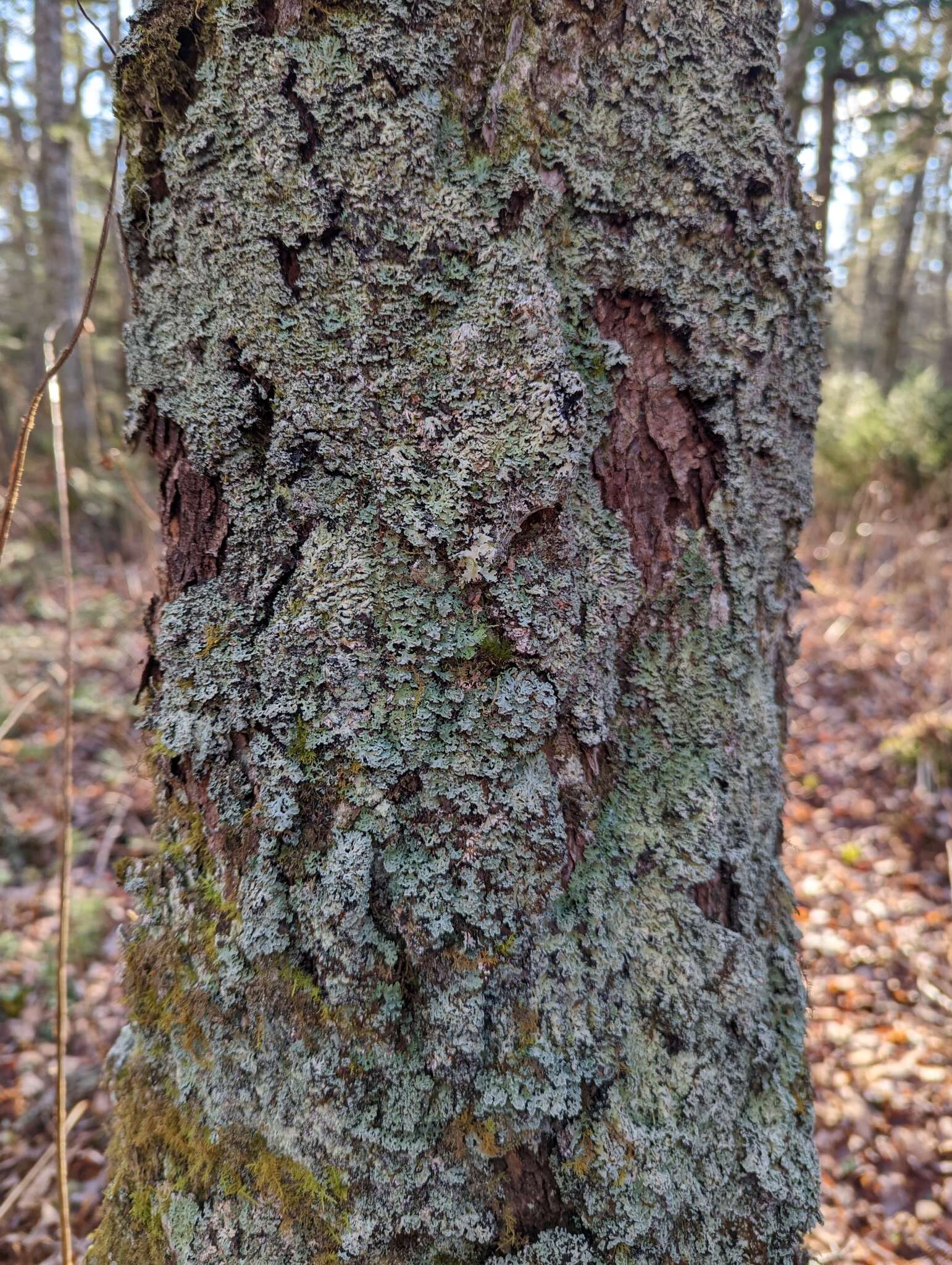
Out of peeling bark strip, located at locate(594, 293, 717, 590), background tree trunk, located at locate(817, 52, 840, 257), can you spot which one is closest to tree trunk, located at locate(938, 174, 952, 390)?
background tree trunk, located at locate(817, 52, 840, 257)

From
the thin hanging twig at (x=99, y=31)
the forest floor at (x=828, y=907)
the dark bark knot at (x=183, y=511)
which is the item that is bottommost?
the forest floor at (x=828, y=907)

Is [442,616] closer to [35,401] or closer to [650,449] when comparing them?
[650,449]

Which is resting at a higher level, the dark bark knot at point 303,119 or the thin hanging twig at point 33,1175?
the dark bark knot at point 303,119

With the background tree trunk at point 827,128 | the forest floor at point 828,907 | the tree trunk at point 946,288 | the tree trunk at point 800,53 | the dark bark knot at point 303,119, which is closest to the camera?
the dark bark knot at point 303,119

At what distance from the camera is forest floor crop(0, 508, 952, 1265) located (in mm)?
1932

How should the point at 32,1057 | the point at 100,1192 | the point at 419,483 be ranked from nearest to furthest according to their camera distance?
the point at 419,483, the point at 100,1192, the point at 32,1057

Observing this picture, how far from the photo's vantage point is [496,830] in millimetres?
881

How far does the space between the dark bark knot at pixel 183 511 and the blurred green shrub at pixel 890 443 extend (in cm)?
887

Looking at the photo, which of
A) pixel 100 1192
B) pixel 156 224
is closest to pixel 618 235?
pixel 156 224

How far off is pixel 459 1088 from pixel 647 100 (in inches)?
49.2

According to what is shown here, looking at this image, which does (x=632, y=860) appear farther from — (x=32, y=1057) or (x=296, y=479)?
(x=32, y=1057)

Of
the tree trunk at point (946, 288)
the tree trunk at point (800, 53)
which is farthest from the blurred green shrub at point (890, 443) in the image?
the tree trunk at point (946, 288)

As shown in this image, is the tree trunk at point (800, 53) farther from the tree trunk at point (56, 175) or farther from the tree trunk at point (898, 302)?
the tree trunk at point (56, 175)

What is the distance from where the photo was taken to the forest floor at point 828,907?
193 centimetres
